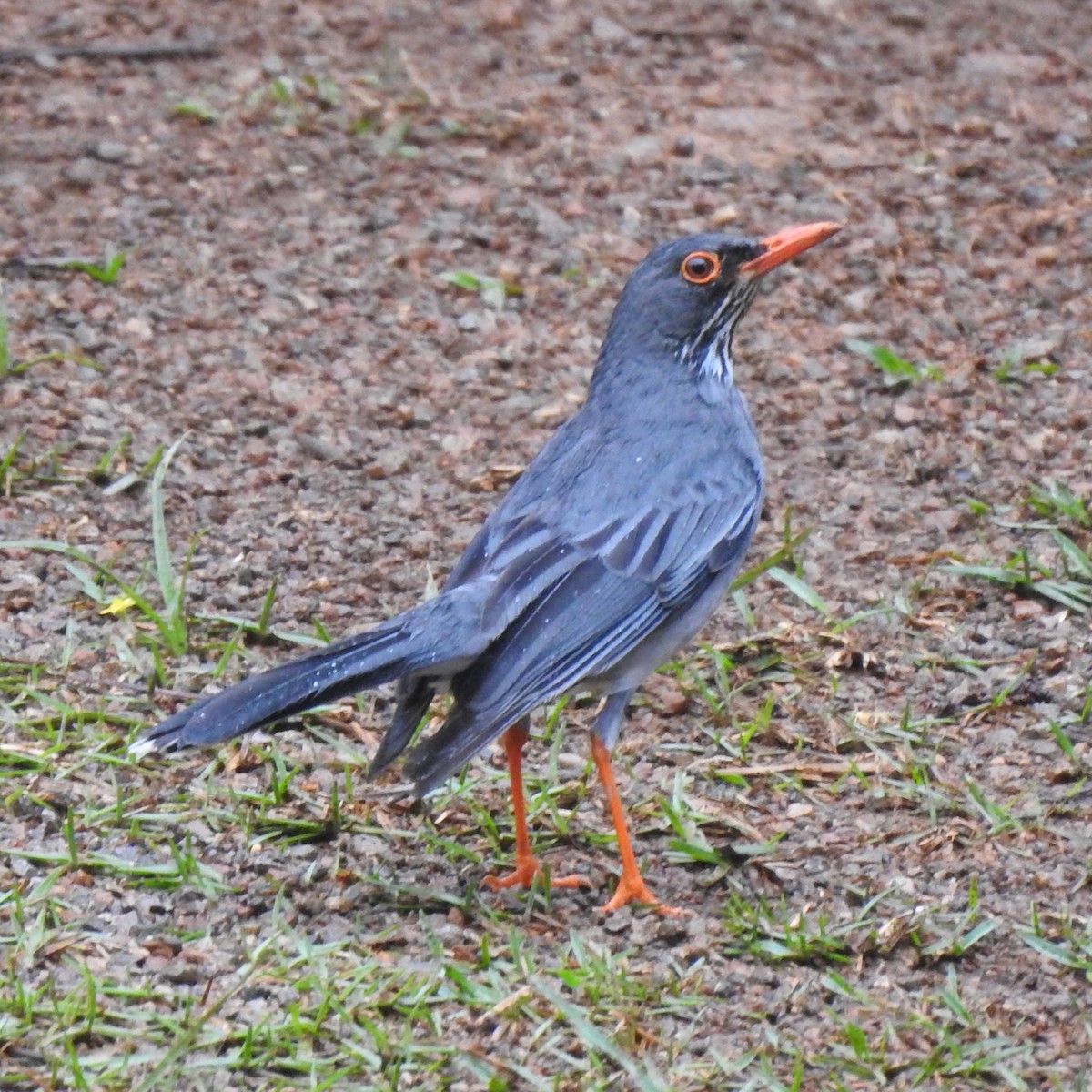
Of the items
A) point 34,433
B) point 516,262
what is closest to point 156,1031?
point 34,433

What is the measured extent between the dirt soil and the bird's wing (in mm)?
564

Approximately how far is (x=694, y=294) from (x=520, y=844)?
1928 mm

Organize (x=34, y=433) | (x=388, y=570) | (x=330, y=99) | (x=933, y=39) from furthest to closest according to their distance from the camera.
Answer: (x=933, y=39) < (x=330, y=99) < (x=34, y=433) < (x=388, y=570)

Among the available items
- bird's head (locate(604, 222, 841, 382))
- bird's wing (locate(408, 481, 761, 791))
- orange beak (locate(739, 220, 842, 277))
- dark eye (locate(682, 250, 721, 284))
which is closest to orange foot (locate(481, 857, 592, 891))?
bird's wing (locate(408, 481, 761, 791))

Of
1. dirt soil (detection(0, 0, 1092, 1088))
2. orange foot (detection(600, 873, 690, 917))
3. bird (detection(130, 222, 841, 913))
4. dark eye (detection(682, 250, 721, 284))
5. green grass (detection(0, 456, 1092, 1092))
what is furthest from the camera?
dark eye (detection(682, 250, 721, 284))

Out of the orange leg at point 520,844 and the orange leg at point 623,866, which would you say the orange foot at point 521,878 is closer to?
the orange leg at point 520,844

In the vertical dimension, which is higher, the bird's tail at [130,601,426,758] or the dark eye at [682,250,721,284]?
the dark eye at [682,250,721,284]

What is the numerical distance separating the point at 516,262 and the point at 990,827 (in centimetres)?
402

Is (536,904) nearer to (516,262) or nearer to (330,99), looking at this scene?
(516,262)

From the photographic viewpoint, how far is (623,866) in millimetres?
5348

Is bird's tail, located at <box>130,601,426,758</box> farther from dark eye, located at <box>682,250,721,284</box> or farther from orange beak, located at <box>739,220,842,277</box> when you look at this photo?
orange beak, located at <box>739,220,842,277</box>

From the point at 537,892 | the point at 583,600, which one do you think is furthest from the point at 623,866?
the point at 583,600

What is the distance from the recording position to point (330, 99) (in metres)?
9.57

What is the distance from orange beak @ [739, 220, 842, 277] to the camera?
246 inches
